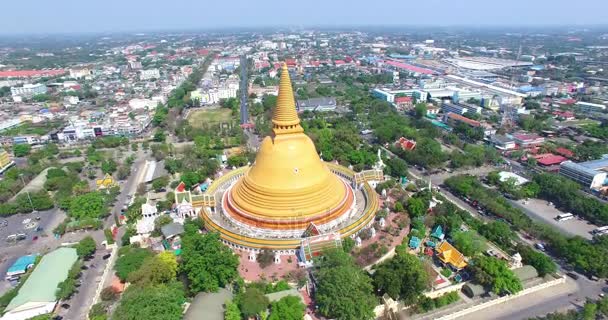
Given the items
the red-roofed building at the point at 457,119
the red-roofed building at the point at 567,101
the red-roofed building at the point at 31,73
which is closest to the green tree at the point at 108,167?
the red-roofed building at the point at 457,119

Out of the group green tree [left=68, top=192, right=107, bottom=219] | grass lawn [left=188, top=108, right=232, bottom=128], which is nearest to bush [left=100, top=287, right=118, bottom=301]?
green tree [left=68, top=192, right=107, bottom=219]

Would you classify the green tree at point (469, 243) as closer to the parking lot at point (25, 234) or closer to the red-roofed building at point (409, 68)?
the parking lot at point (25, 234)

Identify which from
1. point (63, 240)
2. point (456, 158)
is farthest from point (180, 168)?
point (456, 158)

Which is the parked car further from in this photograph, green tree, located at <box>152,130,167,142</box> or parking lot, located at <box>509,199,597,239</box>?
green tree, located at <box>152,130,167,142</box>

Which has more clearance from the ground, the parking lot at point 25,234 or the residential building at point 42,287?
the residential building at point 42,287

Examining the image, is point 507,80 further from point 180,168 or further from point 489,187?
point 180,168

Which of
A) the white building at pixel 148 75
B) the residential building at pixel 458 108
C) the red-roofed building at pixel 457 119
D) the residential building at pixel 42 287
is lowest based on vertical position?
the residential building at pixel 42 287
